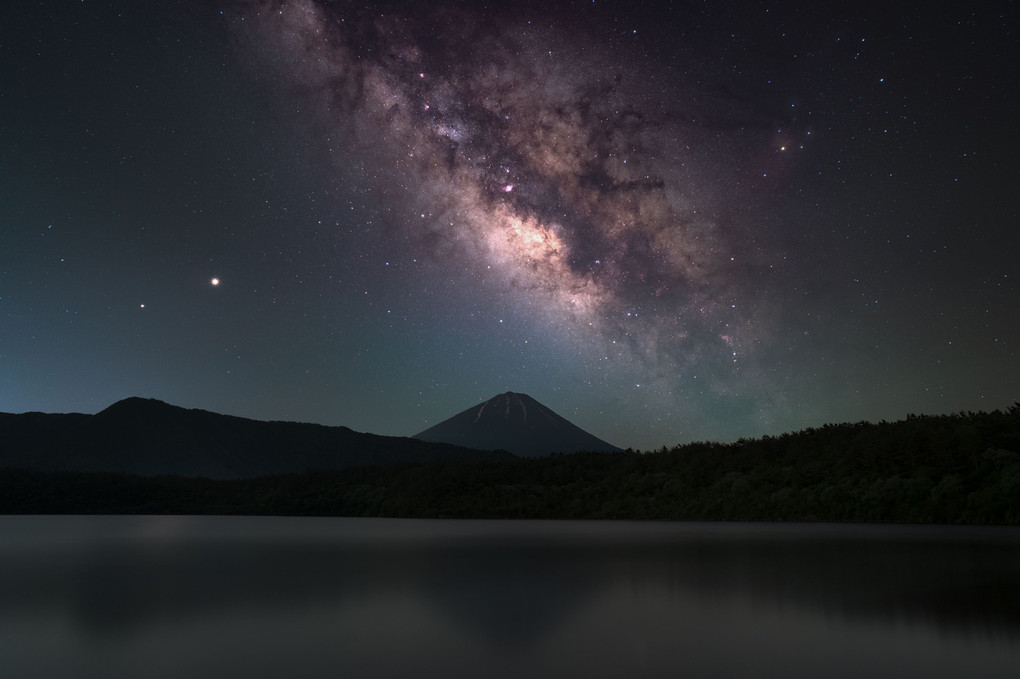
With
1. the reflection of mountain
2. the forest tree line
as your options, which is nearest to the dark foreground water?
the reflection of mountain

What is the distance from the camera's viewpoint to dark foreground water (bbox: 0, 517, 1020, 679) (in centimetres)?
1212

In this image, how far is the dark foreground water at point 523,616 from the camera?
12125mm

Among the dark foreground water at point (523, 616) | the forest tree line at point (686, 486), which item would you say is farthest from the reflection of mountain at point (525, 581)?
the forest tree line at point (686, 486)

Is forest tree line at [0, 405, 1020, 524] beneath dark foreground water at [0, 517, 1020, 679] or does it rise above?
above

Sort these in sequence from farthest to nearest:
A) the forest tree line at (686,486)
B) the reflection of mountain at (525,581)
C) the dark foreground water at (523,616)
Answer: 1. the forest tree line at (686,486)
2. the reflection of mountain at (525,581)
3. the dark foreground water at (523,616)

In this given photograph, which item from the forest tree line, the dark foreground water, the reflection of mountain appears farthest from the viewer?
the forest tree line

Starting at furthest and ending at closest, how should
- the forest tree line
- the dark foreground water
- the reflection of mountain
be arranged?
the forest tree line → the reflection of mountain → the dark foreground water

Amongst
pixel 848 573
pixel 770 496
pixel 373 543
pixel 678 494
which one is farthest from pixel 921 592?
pixel 678 494

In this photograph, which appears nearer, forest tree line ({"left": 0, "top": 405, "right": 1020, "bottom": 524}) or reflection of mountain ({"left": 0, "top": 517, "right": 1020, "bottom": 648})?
reflection of mountain ({"left": 0, "top": 517, "right": 1020, "bottom": 648})

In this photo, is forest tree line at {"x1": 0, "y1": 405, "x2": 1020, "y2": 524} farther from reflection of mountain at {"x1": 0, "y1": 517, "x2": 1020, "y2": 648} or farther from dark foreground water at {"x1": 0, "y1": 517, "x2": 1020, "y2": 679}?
dark foreground water at {"x1": 0, "y1": 517, "x2": 1020, "y2": 679}

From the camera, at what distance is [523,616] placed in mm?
17219

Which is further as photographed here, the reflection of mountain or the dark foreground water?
the reflection of mountain

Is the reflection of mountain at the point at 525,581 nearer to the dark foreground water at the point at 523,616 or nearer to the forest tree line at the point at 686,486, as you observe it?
the dark foreground water at the point at 523,616

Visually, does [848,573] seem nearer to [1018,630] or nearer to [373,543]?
[1018,630]
